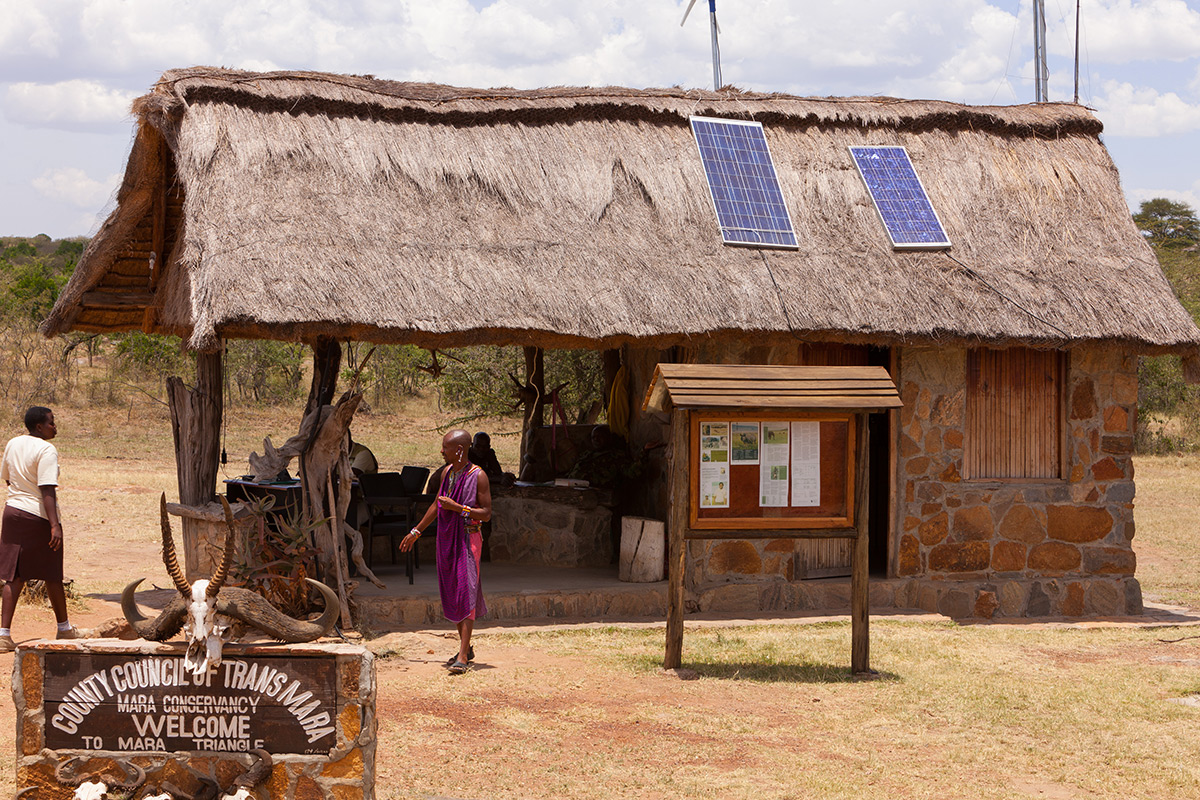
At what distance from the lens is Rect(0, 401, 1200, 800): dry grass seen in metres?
5.50

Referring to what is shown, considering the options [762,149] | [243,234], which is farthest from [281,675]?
[762,149]

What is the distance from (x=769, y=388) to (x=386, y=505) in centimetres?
398

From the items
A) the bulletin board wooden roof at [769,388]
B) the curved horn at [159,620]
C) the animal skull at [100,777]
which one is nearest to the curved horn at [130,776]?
the animal skull at [100,777]

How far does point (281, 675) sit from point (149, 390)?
854 inches

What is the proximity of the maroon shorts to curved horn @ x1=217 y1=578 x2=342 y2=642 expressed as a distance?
345 centimetres

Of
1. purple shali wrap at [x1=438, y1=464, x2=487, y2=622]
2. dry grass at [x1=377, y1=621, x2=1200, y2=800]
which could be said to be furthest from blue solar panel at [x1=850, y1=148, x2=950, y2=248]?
purple shali wrap at [x1=438, y1=464, x2=487, y2=622]

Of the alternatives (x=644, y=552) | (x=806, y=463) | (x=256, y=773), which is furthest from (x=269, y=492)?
(x=256, y=773)

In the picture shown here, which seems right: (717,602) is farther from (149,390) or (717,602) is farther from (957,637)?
(149,390)

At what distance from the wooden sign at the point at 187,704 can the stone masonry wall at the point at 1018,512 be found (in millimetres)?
6399

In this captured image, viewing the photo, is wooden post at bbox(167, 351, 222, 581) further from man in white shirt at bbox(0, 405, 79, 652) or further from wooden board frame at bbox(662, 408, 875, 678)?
wooden board frame at bbox(662, 408, 875, 678)

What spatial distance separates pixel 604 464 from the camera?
1091 centimetres

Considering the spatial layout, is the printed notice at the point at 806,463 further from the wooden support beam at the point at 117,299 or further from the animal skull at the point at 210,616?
the wooden support beam at the point at 117,299

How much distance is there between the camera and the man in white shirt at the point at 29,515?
291 inches

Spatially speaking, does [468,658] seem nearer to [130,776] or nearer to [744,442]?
[744,442]
